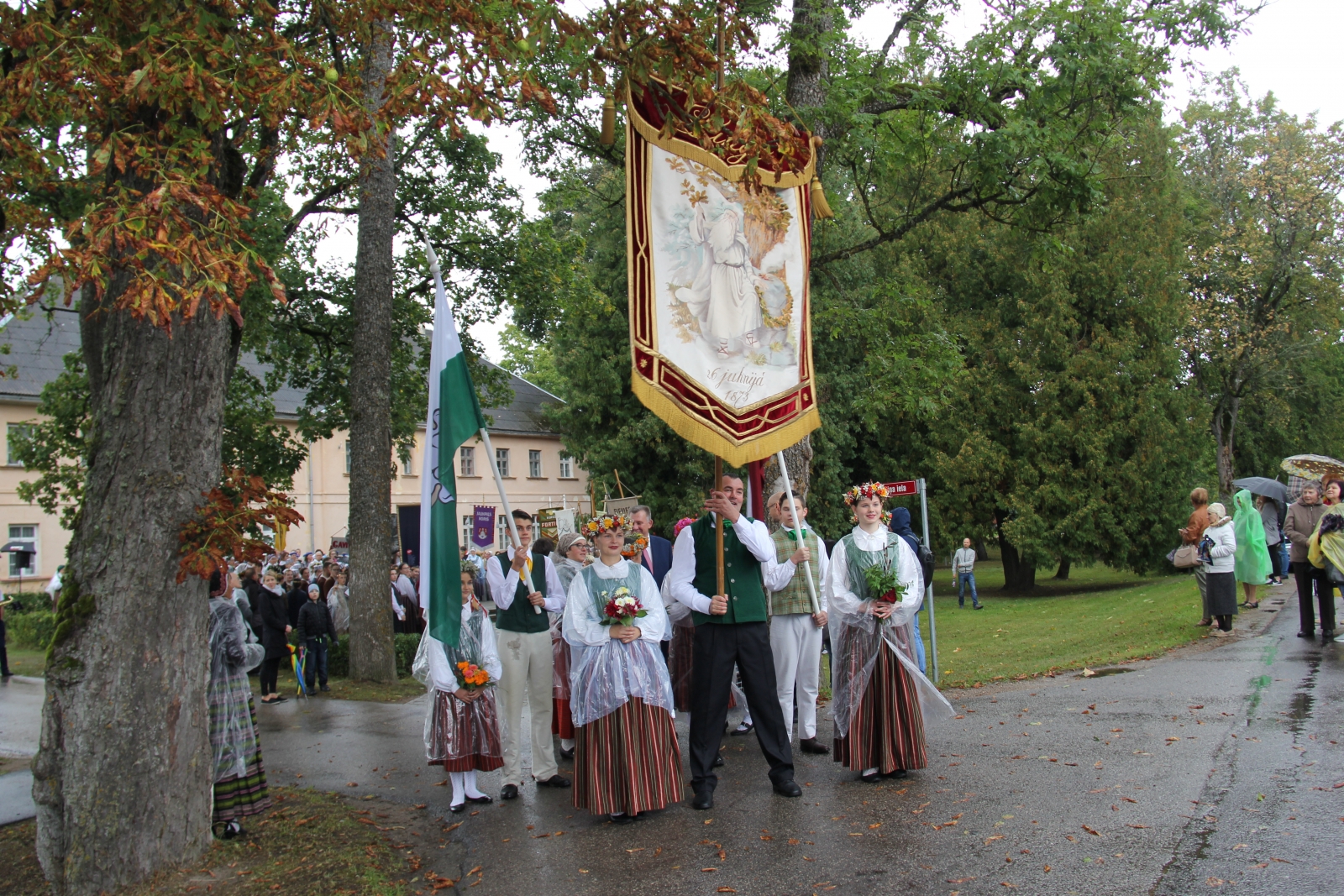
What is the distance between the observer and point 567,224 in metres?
36.3

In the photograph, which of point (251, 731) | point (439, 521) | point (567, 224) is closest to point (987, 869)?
point (439, 521)

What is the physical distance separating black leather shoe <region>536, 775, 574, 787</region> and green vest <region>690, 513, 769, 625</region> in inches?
62.4

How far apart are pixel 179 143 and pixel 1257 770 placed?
6.98 meters

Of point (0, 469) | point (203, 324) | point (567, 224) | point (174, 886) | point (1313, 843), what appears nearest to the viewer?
point (1313, 843)

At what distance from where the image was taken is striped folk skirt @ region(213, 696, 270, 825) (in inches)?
236

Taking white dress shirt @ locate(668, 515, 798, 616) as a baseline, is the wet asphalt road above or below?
below

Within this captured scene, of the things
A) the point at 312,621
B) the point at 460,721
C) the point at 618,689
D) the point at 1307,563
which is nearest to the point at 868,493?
the point at 618,689

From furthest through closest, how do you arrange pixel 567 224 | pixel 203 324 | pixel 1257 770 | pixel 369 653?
pixel 567 224 → pixel 369 653 → pixel 1257 770 → pixel 203 324

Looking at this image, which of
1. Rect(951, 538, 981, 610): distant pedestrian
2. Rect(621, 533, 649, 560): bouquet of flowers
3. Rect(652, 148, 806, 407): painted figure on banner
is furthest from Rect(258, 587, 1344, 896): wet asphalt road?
Rect(951, 538, 981, 610): distant pedestrian

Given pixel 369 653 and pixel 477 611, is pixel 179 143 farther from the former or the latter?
pixel 369 653

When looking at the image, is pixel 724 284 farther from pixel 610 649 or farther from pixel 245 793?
pixel 245 793

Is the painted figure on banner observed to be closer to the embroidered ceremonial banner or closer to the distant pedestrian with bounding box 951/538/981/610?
the embroidered ceremonial banner

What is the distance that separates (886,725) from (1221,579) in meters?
7.02

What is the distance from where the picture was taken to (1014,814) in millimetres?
5402
